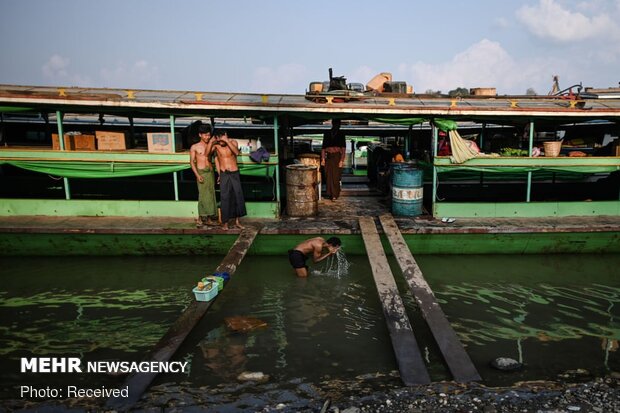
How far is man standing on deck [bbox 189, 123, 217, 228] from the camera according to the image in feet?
26.9

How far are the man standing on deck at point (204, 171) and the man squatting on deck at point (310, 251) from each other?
1.98 m

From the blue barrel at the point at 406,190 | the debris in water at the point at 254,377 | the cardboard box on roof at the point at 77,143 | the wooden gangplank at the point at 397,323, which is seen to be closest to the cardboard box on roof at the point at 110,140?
the cardboard box on roof at the point at 77,143

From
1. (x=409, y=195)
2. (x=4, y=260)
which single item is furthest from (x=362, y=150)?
(x=4, y=260)

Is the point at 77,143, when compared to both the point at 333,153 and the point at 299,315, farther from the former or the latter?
the point at 299,315

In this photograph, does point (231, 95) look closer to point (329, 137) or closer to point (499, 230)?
point (329, 137)

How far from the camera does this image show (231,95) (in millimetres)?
9539

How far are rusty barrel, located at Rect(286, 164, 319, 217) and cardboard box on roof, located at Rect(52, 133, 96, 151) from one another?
4.07 metres

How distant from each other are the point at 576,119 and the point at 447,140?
98.6 inches

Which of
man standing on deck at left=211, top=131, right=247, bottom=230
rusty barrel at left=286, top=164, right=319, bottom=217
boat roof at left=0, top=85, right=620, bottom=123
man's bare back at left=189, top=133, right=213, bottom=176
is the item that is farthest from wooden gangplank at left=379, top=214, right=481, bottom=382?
man's bare back at left=189, top=133, right=213, bottom=176

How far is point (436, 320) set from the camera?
5.66 meters

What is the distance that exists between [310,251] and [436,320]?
271cm

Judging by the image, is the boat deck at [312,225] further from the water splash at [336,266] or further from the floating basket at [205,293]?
the floating basket at [205,293]

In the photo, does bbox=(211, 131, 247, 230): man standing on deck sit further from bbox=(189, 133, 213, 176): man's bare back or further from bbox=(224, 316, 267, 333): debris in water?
bbox=(224, 316, 267, 333): debris in water

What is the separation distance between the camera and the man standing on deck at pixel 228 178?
8.15m
